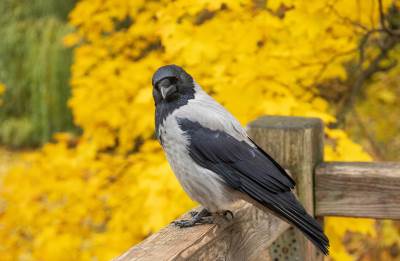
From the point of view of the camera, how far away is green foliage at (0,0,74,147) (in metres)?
9.17

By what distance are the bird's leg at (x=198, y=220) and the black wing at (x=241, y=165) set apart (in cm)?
11

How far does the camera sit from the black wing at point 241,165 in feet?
4.84

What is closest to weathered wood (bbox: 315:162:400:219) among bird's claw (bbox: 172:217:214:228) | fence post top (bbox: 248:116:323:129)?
fence post top (bbox: 248:116:323:129)

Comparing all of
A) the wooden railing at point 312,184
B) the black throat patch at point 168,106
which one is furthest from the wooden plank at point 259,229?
the black throat patch at point 168,106

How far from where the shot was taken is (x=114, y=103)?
337 cm

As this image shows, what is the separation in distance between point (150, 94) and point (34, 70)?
6.99 meters

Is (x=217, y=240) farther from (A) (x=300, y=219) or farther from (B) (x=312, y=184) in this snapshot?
(B) (x=312, y=184)

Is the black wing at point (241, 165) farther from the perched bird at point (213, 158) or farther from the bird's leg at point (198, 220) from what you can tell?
the bird's leg at point (198, 220)

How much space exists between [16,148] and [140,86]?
26.6 feet

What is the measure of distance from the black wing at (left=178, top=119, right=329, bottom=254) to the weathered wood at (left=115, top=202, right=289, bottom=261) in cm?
10

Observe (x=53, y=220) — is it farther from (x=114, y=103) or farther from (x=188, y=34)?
(x=188, y=34)

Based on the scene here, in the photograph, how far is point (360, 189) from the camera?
1.81 m

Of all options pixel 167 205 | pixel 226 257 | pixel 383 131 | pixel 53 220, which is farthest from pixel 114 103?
pixel 226 257

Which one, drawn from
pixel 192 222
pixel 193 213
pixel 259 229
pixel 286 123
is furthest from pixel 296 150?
pixel 192 222
